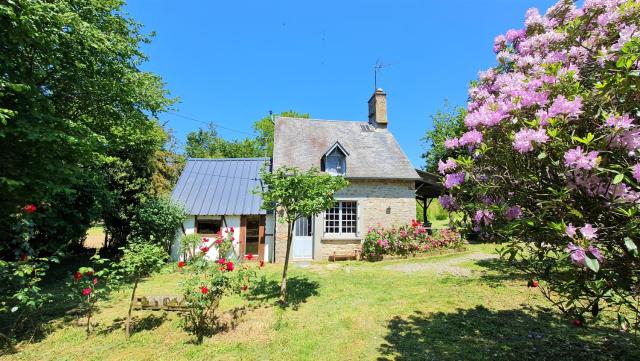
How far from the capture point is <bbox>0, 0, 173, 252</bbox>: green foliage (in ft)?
18.0

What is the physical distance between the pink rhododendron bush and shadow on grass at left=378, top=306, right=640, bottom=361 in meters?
2.28

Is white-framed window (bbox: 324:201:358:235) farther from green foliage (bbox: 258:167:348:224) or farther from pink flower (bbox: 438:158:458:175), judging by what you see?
pink flower (bbox: 438:158:458:175)

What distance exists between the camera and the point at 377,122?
17391 millimetres

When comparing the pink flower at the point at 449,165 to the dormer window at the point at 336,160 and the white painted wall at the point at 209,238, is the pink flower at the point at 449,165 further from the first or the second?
the white painted wall at the point at 209,238

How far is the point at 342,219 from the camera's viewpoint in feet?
46.2

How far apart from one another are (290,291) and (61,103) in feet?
26.3

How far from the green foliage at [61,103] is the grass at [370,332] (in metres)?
2.97

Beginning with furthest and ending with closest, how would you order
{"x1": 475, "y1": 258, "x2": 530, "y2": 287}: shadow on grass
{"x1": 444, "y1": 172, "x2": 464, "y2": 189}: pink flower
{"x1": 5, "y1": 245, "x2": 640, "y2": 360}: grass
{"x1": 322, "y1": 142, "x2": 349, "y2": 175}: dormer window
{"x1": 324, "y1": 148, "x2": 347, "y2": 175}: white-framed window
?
1. {"x1": 324, "y1": 148, "x2": 347, "y2": 175}: white-framed window
2. {"x1": 322, "y1": 142, "x2": 349, "y2": 175}: dormer window
3. {"x1": 475, "y1": 258, "x2": 530, "y2": 287}: shadow on grass
4. {"x1": 5, "y1": 245, "x2": 640, "y2": 360}: grass
5. {"x1": 444, "y1": 172, "x2": 464, "y2": 189}: pink flower

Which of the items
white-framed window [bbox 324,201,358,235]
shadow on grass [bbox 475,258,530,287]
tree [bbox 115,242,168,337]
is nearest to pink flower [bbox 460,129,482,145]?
tree [bbox 115,242,168,337]

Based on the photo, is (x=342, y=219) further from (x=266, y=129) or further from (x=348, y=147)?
(x=266, y=129)

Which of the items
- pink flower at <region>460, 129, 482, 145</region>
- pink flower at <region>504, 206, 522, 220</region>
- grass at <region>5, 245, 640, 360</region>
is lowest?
grass at <region>5, 245, 640, 360</region>

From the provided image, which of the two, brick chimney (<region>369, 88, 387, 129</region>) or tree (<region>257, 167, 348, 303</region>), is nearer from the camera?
tree (<region>257, 167, 348, 303</region>)

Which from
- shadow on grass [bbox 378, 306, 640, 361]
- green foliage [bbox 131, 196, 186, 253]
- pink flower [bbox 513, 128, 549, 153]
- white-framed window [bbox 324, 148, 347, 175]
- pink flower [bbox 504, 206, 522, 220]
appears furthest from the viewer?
white-framed window [bbox 324, 148, 347, 175]

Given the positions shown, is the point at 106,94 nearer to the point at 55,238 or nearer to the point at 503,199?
the point at 55,238
